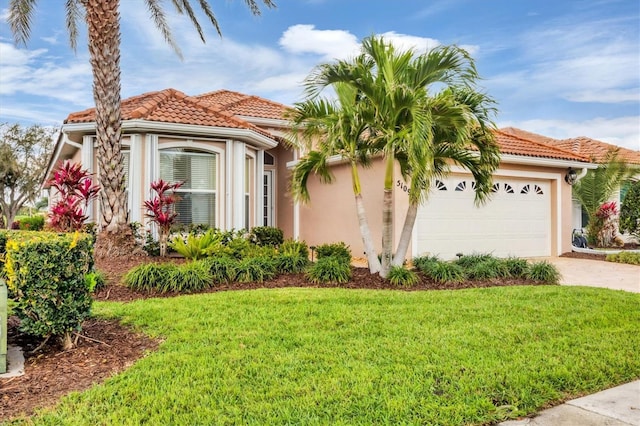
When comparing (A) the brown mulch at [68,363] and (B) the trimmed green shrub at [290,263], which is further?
(B) the trimmed green shrub at [290,263]

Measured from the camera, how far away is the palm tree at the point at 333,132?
8.74 metres

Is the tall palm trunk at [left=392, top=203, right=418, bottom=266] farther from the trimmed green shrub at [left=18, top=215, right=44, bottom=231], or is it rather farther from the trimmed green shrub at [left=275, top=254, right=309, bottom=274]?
the trimmed green shrub at [left=18, top=215, right=44, bottom=231]

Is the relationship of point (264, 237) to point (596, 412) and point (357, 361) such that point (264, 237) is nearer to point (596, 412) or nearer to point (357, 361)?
point (357, 361)

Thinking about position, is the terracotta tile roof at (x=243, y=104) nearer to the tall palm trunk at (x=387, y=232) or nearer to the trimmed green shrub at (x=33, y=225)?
the tall palm trunk at (x=387, y=232)

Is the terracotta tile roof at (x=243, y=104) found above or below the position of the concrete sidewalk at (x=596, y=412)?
above

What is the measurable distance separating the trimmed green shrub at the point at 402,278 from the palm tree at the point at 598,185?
11576 millimetres

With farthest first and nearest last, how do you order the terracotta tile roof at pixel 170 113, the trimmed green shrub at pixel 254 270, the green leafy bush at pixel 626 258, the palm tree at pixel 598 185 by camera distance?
the palm tree at pixel 598 185
the green leafy bush at pixel 626 258
the terracotta tile roof at pixel 170 113
the trimmed green shrub at pixel 254 270

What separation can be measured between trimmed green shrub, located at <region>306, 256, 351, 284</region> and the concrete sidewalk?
535 cm

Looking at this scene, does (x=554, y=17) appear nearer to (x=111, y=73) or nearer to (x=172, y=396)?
(x=111, y=73)

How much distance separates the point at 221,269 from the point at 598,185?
15.0 metres

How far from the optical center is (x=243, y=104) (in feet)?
53.2

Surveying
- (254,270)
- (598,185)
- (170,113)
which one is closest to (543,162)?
(598,185)

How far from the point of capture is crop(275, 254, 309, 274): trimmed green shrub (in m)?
9.30

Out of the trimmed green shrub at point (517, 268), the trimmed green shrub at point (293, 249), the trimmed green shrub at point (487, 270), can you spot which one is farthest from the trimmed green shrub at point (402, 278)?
the trimmed green shrub at point (517, 268)
